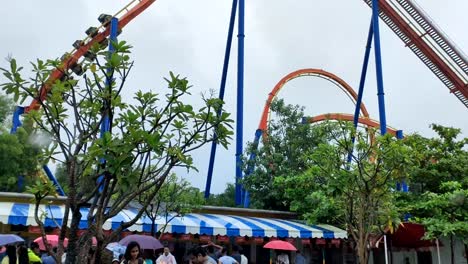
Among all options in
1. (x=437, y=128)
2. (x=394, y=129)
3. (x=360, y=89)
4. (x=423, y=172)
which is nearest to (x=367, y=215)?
(x=423, y=172)

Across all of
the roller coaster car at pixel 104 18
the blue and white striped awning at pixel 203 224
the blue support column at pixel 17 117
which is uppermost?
the roller coaster car at pixel 104 18

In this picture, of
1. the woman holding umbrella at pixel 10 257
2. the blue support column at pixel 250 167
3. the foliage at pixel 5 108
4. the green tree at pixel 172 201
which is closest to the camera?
the woman holding umbrella at pixel 10 257

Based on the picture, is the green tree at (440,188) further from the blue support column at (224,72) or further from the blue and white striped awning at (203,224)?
the blue support column at (224,72)

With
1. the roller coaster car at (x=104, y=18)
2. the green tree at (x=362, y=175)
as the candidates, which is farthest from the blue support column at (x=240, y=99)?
the green tree at (x=362, y=175)

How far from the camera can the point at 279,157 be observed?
16.7 meters

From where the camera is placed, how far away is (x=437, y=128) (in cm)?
1620

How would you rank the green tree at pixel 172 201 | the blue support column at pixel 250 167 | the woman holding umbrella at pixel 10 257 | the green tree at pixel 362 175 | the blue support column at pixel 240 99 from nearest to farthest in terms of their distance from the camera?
1. the woman holding umbrella at pixel 10 257
2. the green tree at pixel 362 175
3. the green tree at pixel 172 201
4. the blue support column at pixel 240 99
5. the blue support column at pixel 250 167

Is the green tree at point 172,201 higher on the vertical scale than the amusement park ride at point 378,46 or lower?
lower

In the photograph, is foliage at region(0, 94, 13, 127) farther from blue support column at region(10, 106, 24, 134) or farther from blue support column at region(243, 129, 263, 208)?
blue support column at region(243, 129, 263, 208)

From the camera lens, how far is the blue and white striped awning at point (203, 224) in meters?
10.2

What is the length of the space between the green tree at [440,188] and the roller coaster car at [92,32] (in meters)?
13.1

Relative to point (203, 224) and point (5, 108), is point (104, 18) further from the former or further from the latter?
point (203, 224)

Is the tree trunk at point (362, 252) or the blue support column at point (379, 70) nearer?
the tree trunk at point (362, 252)

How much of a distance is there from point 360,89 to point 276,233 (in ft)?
31.7
